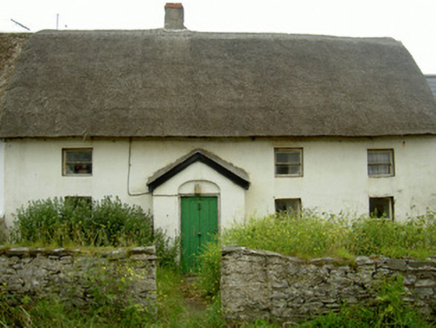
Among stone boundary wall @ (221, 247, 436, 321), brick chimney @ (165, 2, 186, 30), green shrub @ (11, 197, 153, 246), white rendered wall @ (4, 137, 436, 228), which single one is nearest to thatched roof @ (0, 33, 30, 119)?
white rendered wall @ (4, 137, 436, 228)

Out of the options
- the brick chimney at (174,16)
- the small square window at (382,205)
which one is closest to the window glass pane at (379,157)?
the small square window at (382,205)

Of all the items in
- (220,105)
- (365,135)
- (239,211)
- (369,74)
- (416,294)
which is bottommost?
(416,294)

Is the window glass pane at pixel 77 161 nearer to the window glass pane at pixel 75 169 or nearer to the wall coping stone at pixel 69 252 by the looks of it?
the window glass pane at pixel 75 169

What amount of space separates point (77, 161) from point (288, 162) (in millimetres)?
5846

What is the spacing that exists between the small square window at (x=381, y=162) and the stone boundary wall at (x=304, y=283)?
6.08 m

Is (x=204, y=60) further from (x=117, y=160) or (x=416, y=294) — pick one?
(x=416, y=294)

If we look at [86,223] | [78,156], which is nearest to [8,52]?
[78,156]

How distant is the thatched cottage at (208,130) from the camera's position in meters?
10.9

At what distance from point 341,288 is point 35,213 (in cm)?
683

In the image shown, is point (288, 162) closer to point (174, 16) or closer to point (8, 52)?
point (174, 16)

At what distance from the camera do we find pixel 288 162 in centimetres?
1198

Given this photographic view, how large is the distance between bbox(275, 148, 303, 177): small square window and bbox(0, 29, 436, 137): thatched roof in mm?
755

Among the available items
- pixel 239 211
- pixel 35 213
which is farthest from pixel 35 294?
pixel 239 211

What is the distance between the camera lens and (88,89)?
38.9 ft
